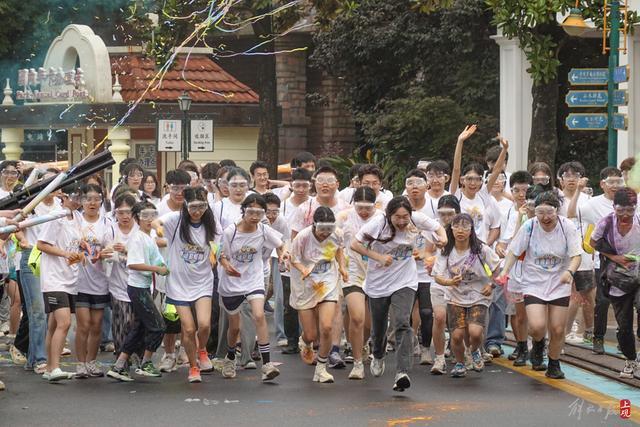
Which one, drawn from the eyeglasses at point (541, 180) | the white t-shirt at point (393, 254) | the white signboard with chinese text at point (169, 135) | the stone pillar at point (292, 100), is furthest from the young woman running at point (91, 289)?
the stone pillar at point (292, 100)

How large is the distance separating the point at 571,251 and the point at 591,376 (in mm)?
1099

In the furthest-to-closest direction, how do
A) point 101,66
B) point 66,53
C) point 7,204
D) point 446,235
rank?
point 66,53, point 101,66, point 446,235, point 7,204

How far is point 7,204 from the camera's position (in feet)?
32.1

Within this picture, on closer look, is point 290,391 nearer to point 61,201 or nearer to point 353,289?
point 353,289

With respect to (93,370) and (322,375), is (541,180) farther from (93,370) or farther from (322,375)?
(93,370)

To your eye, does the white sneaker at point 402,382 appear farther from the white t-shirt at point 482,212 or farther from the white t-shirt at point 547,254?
the white t-shirt at point 482,212

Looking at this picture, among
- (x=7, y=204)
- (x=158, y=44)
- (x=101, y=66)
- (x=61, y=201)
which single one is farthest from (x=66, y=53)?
(x=7, y=204)

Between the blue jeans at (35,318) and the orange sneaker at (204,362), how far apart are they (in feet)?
4.52

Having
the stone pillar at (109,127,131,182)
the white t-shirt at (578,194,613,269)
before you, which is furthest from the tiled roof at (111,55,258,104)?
the white t-shirt at (578,194,613,269)

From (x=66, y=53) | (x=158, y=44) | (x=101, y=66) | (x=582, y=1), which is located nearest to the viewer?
(x=158, y=44)

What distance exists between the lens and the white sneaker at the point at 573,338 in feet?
48.2

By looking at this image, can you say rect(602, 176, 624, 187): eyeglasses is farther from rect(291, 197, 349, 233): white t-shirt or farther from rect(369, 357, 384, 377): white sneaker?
rect(369, 357, 384, 377): white sneaker

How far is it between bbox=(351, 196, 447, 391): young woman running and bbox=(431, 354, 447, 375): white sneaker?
1.81 ft

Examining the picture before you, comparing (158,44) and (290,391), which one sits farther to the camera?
(158,44)
